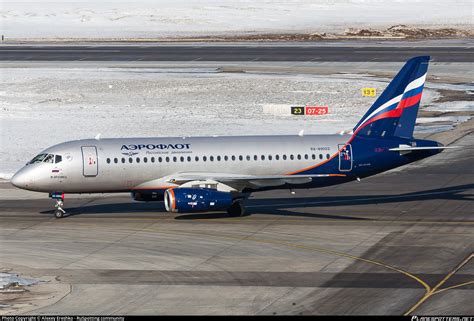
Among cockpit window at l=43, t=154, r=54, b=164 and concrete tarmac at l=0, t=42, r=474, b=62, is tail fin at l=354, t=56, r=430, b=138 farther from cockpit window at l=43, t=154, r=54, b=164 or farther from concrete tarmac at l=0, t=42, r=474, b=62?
concrete tarmac at l=0, t=42, r=474, b=62

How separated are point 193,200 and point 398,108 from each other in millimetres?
14034

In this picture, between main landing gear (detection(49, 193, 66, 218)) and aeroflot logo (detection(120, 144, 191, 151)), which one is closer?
aeroflot logo (detection(120, 144, 191, 151))

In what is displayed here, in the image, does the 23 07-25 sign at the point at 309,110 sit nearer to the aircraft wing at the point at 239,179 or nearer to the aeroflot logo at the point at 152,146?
the aircraft wing at the point at 239,179

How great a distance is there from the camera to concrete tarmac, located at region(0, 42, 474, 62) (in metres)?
134

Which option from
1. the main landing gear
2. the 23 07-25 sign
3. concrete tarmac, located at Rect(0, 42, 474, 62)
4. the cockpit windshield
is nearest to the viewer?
the cockpit windshield

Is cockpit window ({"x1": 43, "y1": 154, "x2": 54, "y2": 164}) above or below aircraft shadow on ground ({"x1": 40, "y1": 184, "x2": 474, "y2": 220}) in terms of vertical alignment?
above

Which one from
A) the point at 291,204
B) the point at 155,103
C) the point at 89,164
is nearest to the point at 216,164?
the point at 291,204

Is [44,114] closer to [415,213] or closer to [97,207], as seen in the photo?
[97,207]

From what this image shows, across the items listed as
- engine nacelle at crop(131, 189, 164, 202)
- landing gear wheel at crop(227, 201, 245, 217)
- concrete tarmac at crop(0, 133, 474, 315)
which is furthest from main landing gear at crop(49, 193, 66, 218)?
landing gear wheel at crop(227, 201, 245, 217)

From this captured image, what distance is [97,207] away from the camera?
199 feet

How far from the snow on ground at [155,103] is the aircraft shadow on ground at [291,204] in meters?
13.1

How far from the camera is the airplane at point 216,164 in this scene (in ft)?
182

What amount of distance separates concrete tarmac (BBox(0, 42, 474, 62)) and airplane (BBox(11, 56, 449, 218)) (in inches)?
2899

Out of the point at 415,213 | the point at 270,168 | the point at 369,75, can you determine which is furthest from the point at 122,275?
the point at 369,75
